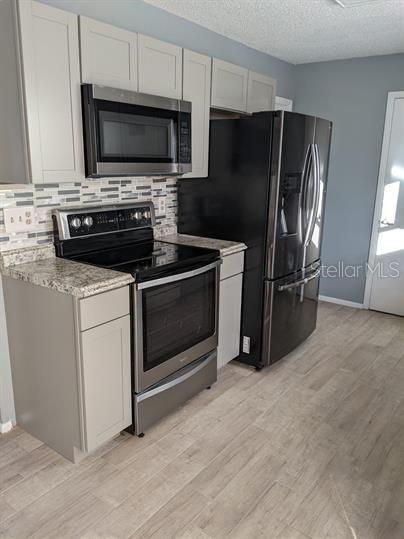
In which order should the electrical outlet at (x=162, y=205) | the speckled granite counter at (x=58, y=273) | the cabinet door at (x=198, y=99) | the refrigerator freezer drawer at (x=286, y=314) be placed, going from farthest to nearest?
the electrical outlet at (x=162, y=205), the refrigerator freezer drawer at (x=286, y=314), the cabinet door at (x=198, y=99), the speckled granite counter at (x=58, y=273)

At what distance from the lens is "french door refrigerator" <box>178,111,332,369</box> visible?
2721 mm

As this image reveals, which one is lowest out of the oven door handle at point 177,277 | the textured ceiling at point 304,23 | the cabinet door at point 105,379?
the cabinet door at point 105,379

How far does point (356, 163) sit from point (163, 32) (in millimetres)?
2259

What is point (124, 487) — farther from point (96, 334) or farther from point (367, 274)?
point (367, 274)

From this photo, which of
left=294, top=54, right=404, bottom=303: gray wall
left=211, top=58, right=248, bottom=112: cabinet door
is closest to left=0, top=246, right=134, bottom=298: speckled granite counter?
left=211, top=58, right=248, bottom=112: cabinet door

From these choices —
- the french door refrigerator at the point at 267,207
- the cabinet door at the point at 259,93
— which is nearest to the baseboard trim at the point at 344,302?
the french door refrigerator at the point at 267,207

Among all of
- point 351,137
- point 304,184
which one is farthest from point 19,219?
point 351,137

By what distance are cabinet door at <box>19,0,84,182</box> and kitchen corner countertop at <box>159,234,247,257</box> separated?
1006mm

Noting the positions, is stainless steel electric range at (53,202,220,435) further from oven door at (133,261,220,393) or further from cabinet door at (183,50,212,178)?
cabinet door at (183,50,212,178)

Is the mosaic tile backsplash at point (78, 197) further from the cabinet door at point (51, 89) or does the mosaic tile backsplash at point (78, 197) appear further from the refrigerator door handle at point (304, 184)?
the refrigerator door handle at point (304, 184)

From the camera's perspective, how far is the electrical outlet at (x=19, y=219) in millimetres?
2146

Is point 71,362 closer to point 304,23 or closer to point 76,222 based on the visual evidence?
point 76,222

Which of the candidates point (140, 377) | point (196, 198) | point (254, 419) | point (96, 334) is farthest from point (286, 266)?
point (96, 334)

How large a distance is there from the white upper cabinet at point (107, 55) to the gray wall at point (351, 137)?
2591 mm
